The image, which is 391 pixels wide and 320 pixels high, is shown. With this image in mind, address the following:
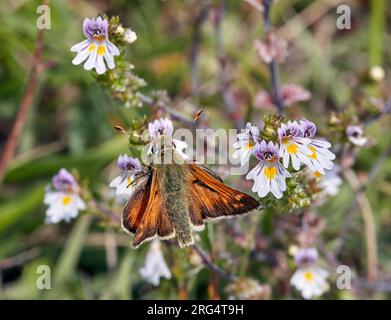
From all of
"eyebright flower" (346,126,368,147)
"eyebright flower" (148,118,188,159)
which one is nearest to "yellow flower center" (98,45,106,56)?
"eyebright flower" (148,118,188,159)

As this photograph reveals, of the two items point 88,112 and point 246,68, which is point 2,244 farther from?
point 246,68

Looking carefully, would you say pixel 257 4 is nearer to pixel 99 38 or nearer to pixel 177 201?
pixel 99 38

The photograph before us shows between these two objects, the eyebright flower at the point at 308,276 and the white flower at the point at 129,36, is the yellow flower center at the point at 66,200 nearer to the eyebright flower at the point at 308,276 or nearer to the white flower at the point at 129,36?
the white flower at the point at 129,36

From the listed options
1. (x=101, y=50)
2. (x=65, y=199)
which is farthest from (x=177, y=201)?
(x=65, y=199)

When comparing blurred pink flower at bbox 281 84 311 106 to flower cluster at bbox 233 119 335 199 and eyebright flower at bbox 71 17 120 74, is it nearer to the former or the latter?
flower cluster at bbox 233 119 335 199

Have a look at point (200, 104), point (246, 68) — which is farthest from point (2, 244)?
point (246, 68)

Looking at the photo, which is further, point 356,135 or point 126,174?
point 356,135
